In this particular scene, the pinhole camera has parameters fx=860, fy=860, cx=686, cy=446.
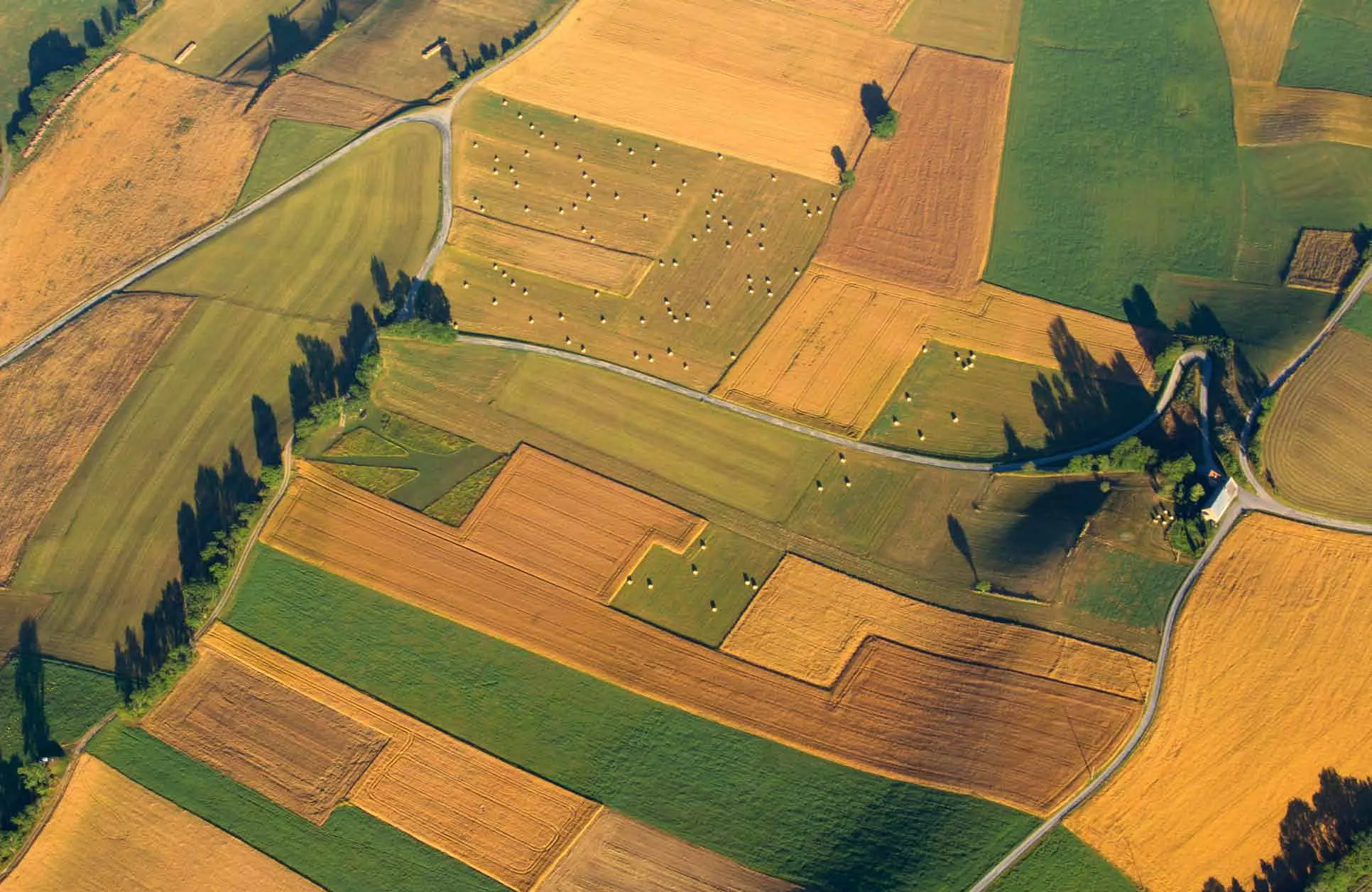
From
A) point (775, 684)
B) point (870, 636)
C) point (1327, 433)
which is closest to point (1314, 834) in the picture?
point (1327, 433)

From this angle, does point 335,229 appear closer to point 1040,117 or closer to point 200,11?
point 200,11

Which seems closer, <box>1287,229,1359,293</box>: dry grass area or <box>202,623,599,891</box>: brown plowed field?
<box>202,623,599,891</box>: brown plowed field

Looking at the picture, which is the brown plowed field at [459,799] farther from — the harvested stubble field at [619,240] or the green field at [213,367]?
the harvested stubble field at [619,240]

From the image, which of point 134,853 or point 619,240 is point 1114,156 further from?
point 134,853

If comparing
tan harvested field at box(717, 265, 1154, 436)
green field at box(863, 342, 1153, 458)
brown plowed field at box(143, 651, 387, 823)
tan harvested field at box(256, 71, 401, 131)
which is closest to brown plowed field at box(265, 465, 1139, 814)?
brown plowed field at box(143, 651, 387, 823)

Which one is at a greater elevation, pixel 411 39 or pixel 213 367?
pixel 411 39

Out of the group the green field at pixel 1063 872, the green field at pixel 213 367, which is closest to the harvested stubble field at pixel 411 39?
the green field at pixel 213 367

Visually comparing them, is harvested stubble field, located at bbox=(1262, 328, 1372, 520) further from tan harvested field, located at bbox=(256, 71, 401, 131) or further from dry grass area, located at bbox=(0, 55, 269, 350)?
dry grass area, located at bbox=(0, 55, 269, 350)
